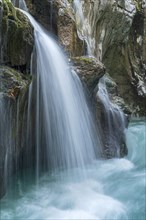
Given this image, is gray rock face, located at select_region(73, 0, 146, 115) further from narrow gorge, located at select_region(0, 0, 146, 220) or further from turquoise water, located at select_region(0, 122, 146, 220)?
turquoise water, located at select_region(0, 122, 146, 220)

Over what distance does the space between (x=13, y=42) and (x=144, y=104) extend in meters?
12.3

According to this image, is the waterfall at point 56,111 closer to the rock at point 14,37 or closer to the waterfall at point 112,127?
the rock at point 14,37

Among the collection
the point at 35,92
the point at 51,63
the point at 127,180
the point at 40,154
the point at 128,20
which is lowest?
the point at 127,180

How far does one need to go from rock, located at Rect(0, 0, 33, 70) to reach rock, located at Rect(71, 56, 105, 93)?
1735mm

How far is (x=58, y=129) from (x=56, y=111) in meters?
0.39

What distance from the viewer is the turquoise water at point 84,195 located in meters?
6.48

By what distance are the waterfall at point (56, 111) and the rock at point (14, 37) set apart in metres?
0.50

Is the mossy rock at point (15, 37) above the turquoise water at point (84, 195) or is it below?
above

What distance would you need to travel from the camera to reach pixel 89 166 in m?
8.88

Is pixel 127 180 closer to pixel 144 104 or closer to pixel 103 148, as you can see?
pixel 103 148

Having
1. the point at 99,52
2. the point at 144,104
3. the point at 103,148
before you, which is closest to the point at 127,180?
the point at 103,148

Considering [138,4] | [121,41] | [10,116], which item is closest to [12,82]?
[10,116]

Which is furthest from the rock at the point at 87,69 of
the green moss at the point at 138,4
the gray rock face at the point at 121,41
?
the green moss at the point at 138,4

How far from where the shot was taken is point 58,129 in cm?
827
